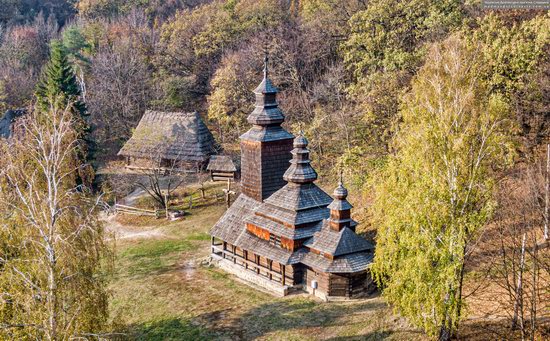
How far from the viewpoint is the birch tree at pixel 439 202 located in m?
16.3

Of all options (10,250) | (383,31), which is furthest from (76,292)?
(383,31)

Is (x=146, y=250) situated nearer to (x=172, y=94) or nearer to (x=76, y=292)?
(x=76, y=292)

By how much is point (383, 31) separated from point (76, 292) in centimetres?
2854

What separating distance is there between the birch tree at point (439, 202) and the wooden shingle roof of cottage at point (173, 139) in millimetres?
25973

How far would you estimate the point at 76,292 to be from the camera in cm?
1322

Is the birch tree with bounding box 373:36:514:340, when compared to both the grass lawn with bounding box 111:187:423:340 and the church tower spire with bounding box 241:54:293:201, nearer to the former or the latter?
the grass lawn with bounding box 111:187:423:340

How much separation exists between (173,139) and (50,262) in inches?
1193

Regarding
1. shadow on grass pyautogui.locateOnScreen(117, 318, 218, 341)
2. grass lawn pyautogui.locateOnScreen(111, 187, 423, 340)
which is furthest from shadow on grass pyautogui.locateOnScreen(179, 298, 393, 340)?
shadow on grass pyautogui.locateOnScreen(117, 318, 218, 341)

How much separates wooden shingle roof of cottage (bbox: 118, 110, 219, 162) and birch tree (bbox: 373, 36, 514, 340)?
2597 centimetres

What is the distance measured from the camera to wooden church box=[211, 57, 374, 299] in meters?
22.6

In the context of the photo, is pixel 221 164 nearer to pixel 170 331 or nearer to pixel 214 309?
pixel 214 309

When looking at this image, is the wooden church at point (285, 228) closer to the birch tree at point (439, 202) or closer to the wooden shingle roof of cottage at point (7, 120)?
the birch tree at point (439, 202)

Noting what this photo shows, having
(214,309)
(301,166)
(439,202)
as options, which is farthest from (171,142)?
(439,202)

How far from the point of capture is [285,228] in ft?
78.6
